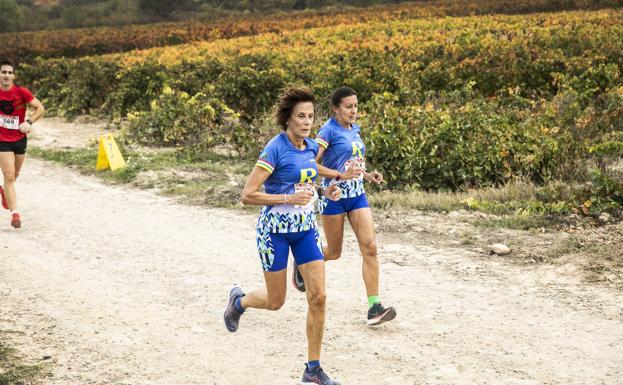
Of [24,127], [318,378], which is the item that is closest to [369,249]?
[318,378]

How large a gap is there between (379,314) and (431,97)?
10.0 meters

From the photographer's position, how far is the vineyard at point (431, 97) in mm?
11203

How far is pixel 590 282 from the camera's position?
7520mm

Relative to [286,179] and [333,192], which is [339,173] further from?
[286,179]

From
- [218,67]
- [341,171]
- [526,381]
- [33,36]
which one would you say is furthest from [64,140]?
[33,36]

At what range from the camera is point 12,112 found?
10.2m

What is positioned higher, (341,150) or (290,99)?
(290,99)

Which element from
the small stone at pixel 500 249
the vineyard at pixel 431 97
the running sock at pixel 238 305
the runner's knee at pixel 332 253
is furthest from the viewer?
the vineyard at pixel 431 97

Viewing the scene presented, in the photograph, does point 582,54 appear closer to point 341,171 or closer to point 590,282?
point 590,282

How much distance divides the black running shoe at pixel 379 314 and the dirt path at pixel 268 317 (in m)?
0.10

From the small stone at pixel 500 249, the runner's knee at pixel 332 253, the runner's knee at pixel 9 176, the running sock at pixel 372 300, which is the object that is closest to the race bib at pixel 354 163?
the runner's knee at pixel 332 253

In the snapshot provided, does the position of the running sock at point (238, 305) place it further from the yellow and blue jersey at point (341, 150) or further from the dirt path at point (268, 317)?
the yellow and blue jersey at point (341, 150)

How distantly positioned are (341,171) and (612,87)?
9917 millimetres

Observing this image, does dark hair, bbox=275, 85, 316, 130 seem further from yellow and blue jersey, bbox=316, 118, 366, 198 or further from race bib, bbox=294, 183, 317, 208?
yellow and blue jersey, bbox=316, 118, 366, 198
